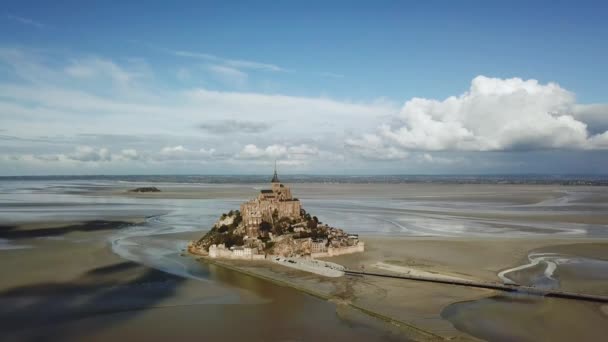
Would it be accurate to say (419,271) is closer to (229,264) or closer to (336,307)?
(336,307)

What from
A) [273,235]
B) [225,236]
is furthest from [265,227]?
[225,236]

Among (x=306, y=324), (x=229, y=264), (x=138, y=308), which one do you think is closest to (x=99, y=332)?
(x=138, y=308)

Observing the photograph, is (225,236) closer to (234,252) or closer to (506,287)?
(234,252)

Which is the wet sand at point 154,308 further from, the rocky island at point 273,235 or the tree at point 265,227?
the tree at point 265,227

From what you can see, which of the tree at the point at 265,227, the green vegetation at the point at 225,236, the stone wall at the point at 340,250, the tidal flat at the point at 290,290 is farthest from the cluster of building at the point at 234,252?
the stone wall at the point at 340,250

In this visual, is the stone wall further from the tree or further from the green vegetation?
the green vegetation

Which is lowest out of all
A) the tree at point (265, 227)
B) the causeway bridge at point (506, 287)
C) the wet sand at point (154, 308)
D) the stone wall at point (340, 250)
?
the wet sand at point (154, 308)

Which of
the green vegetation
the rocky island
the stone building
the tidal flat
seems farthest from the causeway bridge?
the stone building
